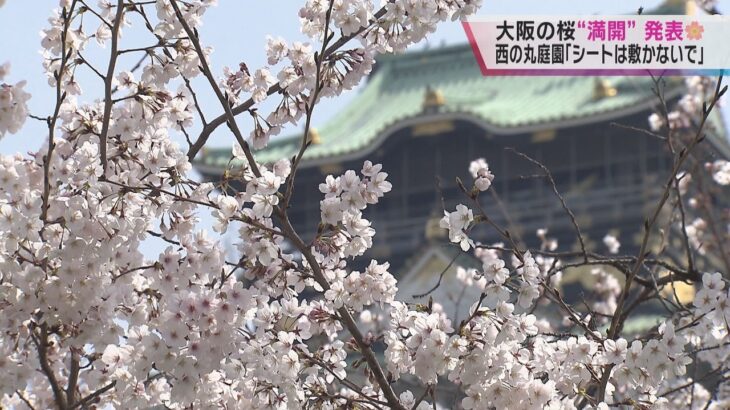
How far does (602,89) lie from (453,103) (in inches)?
152

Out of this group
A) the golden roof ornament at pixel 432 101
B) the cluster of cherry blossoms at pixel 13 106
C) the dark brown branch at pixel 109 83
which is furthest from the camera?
the golden roof ornament at pixel 432 101

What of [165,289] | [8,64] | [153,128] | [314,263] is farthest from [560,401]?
[8,64]

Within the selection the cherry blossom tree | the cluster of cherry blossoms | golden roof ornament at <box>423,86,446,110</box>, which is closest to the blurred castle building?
golden roof ornament at <box>423,86,446,110</box>

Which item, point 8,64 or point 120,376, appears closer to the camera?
point 8,64

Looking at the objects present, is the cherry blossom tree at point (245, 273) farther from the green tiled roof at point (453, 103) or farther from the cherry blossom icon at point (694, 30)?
the green tiled roof at point (453, 103)

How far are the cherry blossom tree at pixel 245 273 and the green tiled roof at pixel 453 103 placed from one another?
24.4m

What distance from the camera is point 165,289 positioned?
5656 millimetres

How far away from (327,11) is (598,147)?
28.6m

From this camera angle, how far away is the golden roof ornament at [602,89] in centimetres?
3281

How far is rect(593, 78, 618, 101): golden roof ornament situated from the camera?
108 feet

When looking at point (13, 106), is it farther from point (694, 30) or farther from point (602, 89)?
point (602, 89)

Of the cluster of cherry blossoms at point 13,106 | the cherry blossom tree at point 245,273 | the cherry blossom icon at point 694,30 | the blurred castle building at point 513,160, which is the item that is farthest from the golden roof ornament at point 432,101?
the cluster of cherry blossoms at point 13,106

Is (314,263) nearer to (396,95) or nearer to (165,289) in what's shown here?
(165,289)

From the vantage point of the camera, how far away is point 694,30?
39.4 ft
